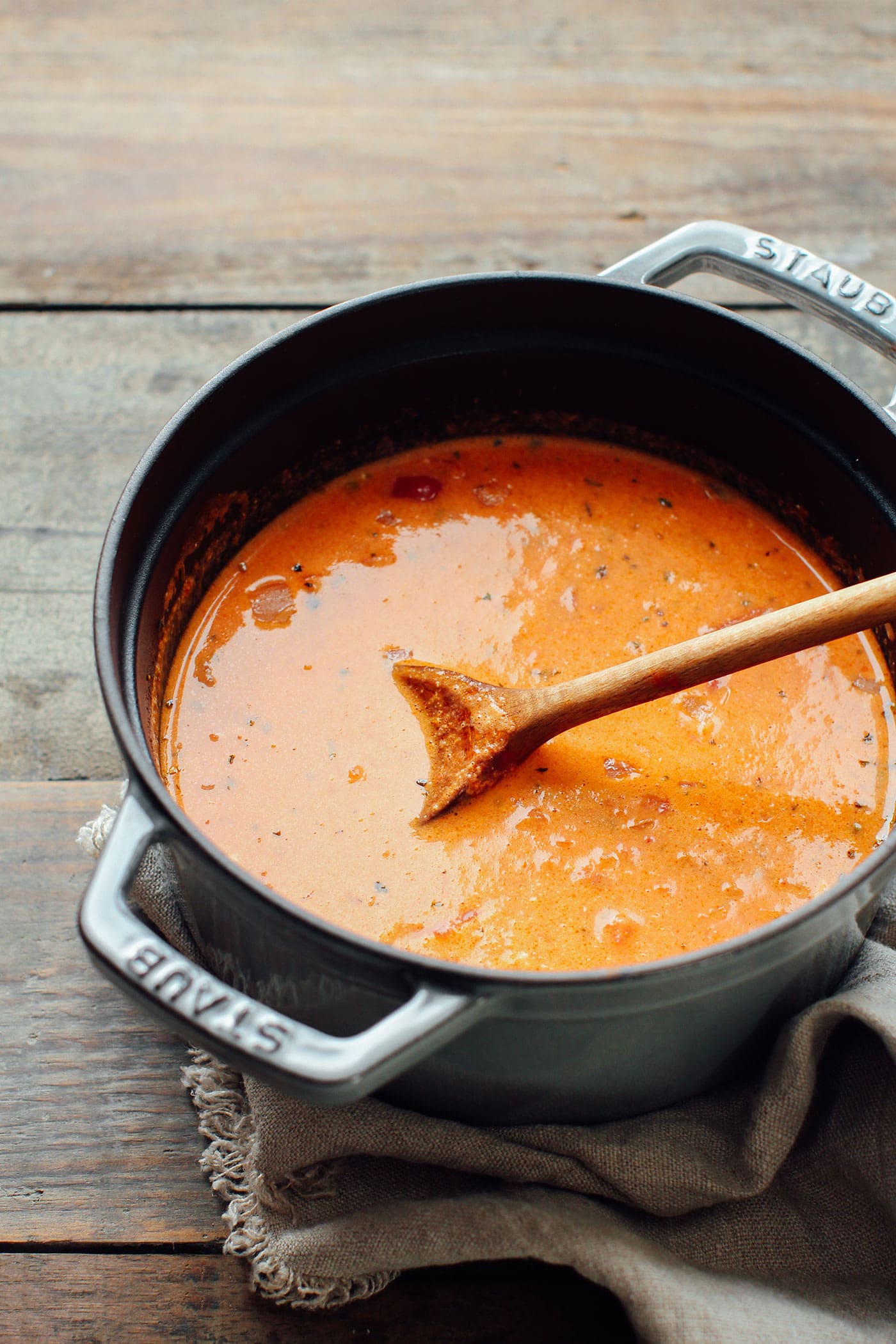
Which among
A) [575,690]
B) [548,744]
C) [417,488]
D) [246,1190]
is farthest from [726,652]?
[246,1190]

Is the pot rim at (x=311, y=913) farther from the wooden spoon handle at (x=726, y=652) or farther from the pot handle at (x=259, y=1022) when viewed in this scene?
the wooden spoon handle at (x=726, y=652)

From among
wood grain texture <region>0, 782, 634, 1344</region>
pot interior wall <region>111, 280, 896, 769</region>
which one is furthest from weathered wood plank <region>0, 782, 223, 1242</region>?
pot interior wall <region>111, 280, 896, 769</region>

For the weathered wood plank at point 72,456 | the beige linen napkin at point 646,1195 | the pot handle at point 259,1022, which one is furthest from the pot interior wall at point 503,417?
the beige linen napkin at point 646,1195

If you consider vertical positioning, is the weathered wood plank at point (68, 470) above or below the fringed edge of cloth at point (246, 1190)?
above

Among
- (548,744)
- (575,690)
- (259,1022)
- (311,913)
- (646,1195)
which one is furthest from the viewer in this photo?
(548,744)

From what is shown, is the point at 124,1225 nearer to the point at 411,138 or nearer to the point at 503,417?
the point at 503,417

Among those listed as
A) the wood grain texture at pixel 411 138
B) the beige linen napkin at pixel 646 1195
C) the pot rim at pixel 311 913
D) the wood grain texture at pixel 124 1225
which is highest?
the wood grain texture at pixel 411 138

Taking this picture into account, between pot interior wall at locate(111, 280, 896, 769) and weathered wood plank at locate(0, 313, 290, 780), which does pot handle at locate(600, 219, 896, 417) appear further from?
weathered wood plank at locate(0, 313, 290, 780)
